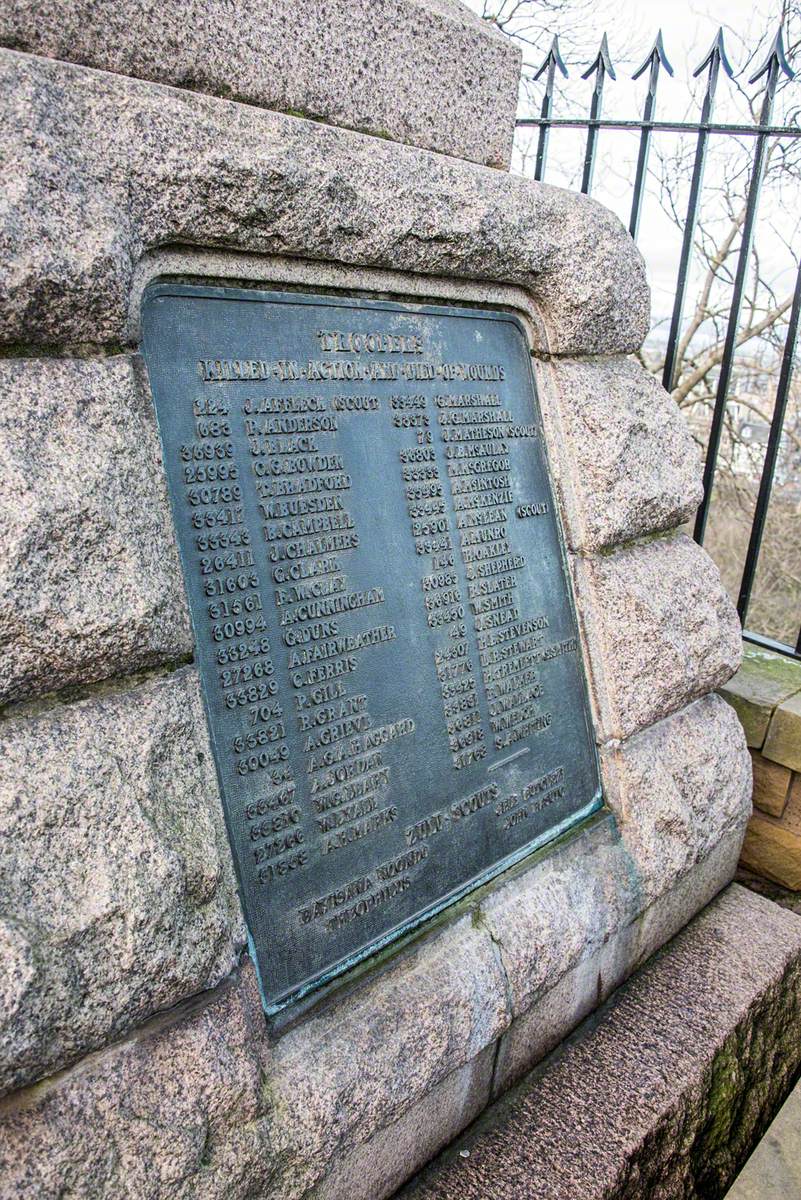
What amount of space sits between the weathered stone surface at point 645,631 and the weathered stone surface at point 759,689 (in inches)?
18.1

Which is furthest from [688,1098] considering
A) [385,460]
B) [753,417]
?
[753,417]

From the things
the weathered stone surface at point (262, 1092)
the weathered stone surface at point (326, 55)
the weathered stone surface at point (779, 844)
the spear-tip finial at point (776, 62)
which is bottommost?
the weathered stone surface at point (779, 844)

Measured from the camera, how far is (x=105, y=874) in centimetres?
145

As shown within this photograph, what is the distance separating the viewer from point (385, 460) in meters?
2.17

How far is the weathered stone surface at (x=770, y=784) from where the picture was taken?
324 cm

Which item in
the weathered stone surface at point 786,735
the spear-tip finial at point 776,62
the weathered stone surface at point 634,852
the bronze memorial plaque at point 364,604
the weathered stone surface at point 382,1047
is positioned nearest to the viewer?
the weathered stone surface at point 382,1047

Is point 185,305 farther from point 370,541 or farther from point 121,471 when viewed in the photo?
point 370,541

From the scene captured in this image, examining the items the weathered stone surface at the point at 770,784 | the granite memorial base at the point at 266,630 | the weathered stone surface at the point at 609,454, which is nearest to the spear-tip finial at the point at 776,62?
the granite memorial base at the point at 266,630

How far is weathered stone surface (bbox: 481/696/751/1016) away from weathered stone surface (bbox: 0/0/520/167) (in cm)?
182

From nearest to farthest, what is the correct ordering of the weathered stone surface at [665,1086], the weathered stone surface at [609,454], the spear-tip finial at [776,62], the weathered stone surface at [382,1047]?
the weathered stone surface at [382,1047], the weathered stone surface at [665,1086], the weathered stone surface at [609,454], the spear-tip finial at [776,62]

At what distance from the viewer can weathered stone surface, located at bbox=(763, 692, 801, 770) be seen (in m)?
3.15

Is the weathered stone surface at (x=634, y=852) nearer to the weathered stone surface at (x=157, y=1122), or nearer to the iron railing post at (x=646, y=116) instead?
the weathered stone surface at (x=157, y=1122)

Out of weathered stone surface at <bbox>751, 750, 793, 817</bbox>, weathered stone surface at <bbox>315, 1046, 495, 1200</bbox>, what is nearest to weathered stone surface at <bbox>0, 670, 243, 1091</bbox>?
weathered stone surface at <bbox>315, 1046, 495, 1200</bbox>

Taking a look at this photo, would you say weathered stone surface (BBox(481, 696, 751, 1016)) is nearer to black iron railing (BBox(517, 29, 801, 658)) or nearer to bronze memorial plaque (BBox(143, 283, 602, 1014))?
bronze memorial plaque (BBox(143, 283, 602, 1014))
